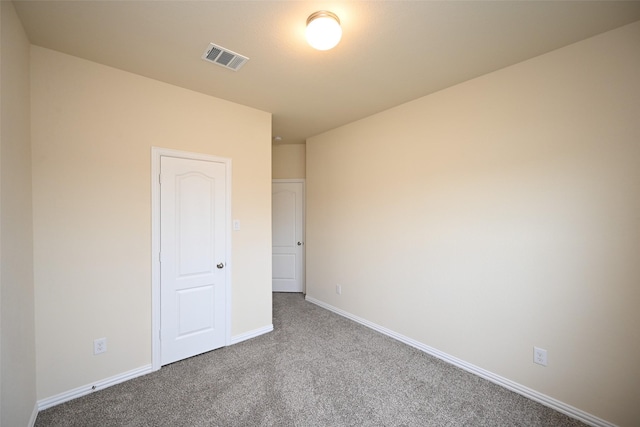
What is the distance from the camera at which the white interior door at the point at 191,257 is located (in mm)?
2496

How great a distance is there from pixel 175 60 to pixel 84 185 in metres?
1.25

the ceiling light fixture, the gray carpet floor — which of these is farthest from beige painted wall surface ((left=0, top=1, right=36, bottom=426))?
the ceiling light fixture

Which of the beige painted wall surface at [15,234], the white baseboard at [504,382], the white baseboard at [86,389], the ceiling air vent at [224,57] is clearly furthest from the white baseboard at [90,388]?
the ceiling air vent at [224,57]

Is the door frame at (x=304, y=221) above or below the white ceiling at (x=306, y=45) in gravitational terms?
below

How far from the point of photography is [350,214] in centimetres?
364

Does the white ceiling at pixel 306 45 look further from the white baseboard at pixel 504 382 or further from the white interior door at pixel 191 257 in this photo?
the white baseboard at pixel 504 382

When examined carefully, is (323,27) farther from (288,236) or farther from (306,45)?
(288,236)

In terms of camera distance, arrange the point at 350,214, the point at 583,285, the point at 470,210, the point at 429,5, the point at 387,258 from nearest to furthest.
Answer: the point at 429,5 < the point at 583,285 < the point at 470,210 < the point at 387,258 < the point at 350,214

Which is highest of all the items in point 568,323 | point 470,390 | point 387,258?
point 387,258

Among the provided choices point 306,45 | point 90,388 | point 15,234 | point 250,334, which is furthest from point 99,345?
point 306,45

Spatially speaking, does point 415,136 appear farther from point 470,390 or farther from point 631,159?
point 470,390

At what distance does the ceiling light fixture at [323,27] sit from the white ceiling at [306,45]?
49 millimetres

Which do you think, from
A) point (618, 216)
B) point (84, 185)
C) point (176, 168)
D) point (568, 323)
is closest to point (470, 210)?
point (618, 216)

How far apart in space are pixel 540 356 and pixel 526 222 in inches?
41.4
